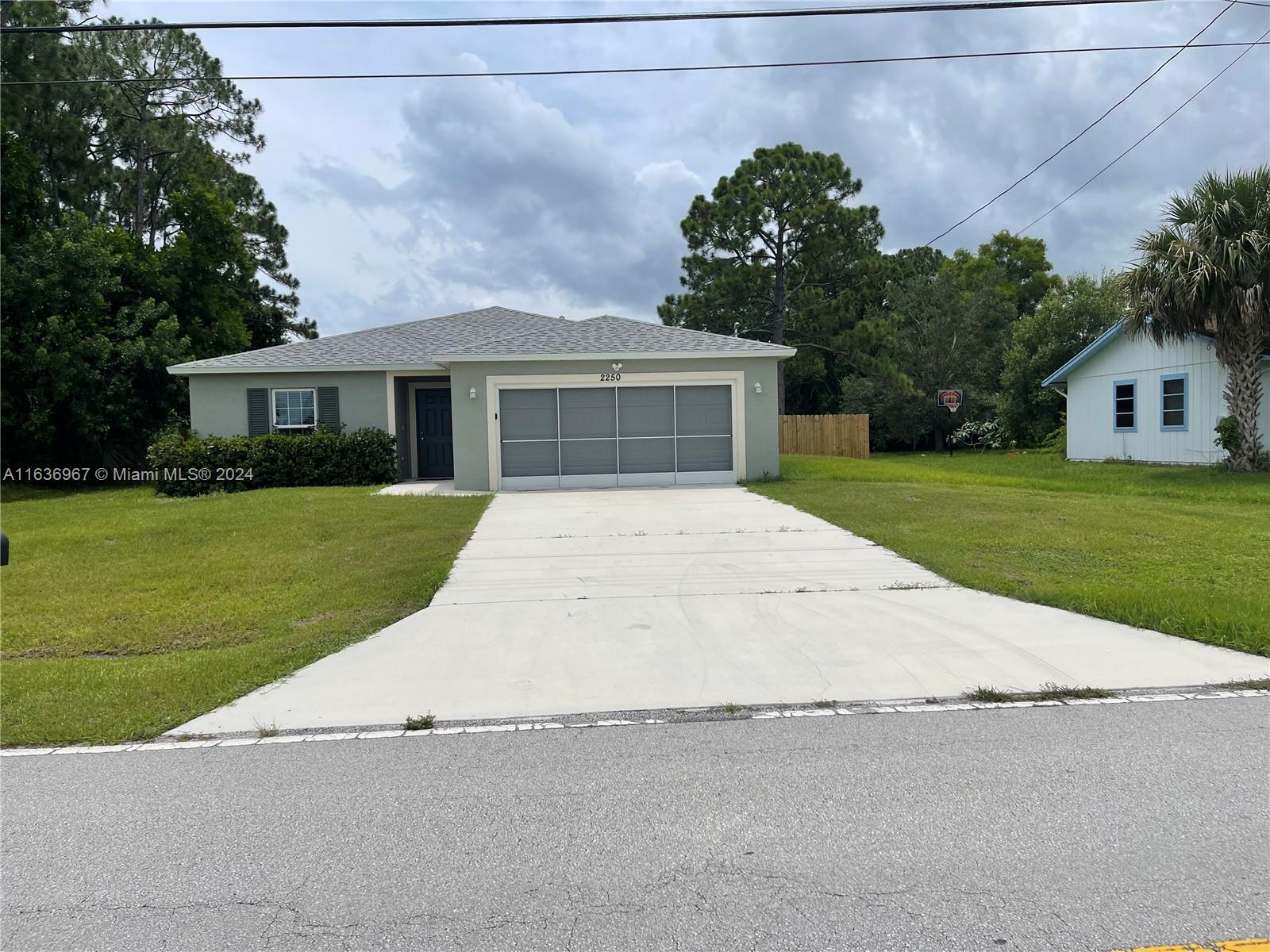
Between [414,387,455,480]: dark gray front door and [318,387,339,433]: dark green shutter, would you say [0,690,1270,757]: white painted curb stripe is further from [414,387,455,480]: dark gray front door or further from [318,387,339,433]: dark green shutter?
[414,387,455,480]: dark gray front door

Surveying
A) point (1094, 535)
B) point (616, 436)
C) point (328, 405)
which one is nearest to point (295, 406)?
point (328, 405)

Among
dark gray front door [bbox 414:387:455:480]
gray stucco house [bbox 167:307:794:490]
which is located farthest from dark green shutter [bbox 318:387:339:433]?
gray stucco house [bbox 167:307:794:490]

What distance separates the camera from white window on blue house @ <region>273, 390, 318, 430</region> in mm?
19984

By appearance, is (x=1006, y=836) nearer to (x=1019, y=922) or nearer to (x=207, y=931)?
(x=1019, y=922)

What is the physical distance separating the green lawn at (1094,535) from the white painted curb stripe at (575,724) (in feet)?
5.25

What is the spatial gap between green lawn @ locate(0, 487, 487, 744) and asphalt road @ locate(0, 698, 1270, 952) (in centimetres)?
96

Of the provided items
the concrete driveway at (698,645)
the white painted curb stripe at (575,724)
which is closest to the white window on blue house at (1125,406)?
the concrete driveway at (698,645)

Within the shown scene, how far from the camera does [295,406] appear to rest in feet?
65.7

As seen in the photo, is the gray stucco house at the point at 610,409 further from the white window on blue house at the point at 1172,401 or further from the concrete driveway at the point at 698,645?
the white window on blue house at the point at 1172,401

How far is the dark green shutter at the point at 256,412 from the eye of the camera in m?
19.9

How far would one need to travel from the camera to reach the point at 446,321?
24.1 m

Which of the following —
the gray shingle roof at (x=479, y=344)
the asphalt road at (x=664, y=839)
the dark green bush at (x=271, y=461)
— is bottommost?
the asphalt road at (x=664, y=839)

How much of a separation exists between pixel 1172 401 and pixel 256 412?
2262cm

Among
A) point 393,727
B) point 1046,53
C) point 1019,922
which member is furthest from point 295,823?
point 1046,53
